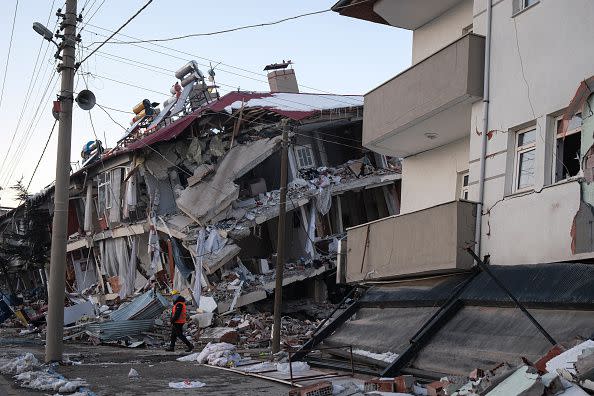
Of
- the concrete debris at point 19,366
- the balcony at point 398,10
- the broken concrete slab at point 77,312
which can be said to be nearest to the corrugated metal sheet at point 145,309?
the broken concrete slab at point 77,312

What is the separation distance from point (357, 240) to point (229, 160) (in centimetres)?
1456

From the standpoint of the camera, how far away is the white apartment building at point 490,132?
357 inches

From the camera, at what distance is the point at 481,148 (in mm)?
10984

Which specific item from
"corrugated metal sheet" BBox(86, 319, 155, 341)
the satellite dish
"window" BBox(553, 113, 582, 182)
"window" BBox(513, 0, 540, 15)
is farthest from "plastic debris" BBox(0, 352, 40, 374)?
"window" BBox(513, 0, 540, 15)

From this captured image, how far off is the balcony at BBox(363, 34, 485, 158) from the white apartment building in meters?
0.02

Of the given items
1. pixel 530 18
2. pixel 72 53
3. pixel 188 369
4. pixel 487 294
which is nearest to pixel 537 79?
pixel 530 18

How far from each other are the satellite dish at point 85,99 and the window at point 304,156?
15680mm

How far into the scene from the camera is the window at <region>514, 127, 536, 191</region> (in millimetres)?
10094

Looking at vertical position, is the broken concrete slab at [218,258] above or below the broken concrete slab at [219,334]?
above

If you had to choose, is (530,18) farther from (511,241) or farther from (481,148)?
(511,241)

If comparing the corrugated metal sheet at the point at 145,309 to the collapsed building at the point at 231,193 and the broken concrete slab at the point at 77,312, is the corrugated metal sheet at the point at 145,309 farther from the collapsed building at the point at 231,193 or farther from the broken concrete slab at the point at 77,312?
the collapsed building at the point at 231,193

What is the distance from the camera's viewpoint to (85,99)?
1496 cm

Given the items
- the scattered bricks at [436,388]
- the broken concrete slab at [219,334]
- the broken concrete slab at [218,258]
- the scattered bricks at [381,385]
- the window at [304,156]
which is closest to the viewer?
the scattered bricks at [436,388]

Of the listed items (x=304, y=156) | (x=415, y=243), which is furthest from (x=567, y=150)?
(x=304, y=156)
